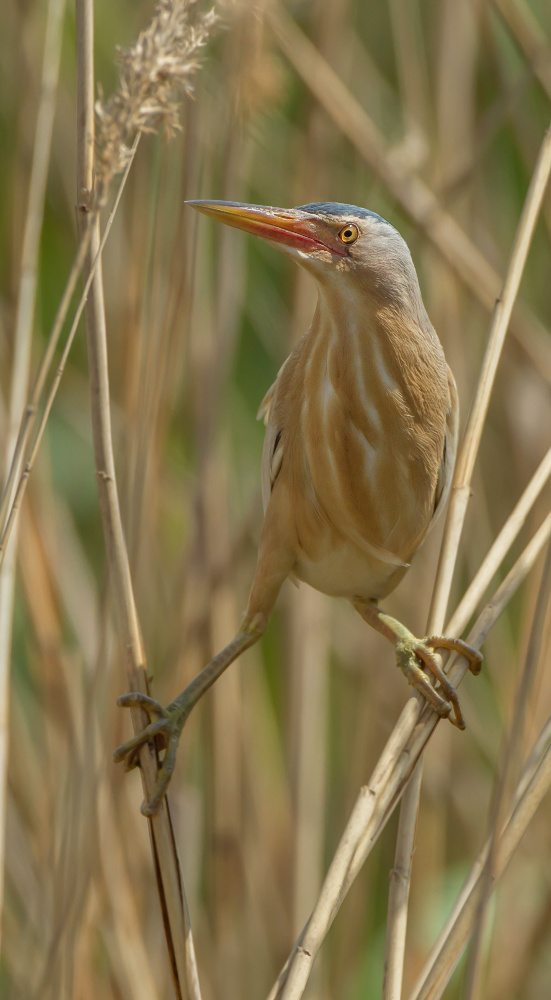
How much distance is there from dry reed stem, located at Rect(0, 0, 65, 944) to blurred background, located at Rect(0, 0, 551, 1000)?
0.11m

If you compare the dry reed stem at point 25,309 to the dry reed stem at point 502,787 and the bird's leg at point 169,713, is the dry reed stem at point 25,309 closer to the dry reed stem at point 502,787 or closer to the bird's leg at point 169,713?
the bird's leg at point 169,713

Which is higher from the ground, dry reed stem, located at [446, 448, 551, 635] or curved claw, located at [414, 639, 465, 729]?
dry reed stem, located at [446, 448, 551, 635]

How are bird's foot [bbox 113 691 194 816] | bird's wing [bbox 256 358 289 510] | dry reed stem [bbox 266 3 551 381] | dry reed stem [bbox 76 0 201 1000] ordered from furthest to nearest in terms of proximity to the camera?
dry reed stem [bbox 266 3 551 381]
bird's wing [bbox 256 358 289 510]
bird's foot [bbox 113 691 194 816]
dry reed stem [bbox 76 0 201 1000]

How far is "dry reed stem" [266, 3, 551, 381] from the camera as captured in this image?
67.4 inches

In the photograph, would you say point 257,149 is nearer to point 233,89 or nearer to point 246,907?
point 233,89

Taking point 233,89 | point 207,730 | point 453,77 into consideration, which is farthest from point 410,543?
point 453,77

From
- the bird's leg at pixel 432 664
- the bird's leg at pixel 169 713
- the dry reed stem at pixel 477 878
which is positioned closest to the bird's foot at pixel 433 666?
the bird's leg at pixel 432 664

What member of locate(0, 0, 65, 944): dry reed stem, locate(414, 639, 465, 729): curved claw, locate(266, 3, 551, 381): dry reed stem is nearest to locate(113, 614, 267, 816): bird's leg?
locate(0, 0, 65, 944): dry reed stem

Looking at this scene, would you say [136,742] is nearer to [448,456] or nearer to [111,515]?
[111,515]

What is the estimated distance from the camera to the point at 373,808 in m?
1.04

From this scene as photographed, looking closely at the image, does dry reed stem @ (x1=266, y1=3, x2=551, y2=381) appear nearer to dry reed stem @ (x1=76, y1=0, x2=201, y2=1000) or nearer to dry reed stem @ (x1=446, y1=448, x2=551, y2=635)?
dry reed stem @ (x1=446, y1=448, x2=551, y2=635)

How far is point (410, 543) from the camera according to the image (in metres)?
1.47

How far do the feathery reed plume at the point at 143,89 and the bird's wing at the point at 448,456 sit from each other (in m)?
0.72

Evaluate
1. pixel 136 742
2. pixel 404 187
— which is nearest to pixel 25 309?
pixel 136 742
